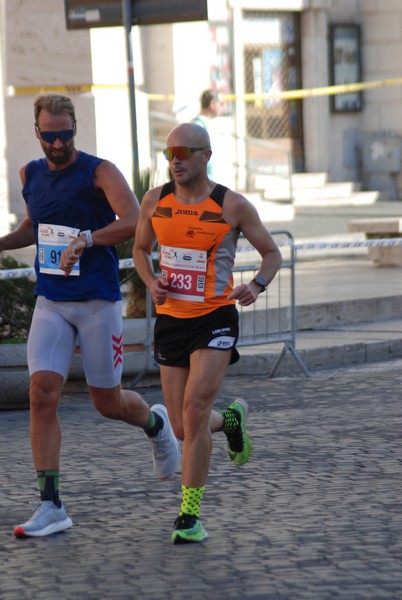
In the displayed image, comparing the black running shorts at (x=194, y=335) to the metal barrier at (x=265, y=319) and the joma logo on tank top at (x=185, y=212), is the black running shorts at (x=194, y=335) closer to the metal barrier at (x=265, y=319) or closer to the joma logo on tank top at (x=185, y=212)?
the joma logo on tank top at (x=185, y=212)

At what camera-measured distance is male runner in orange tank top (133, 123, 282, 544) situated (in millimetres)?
6438

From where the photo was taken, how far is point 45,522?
6328 millimetres

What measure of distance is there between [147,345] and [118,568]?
4.98m

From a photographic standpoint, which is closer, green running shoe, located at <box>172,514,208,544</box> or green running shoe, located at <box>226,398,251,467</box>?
green running shoe, located at <box>172,514,208,544</box>

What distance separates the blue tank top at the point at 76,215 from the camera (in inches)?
259

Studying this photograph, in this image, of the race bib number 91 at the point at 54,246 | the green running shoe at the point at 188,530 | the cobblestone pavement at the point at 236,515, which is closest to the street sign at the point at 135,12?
the cobblestone pavement at the point at 236,515

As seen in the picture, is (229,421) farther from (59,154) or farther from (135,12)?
(135,12)

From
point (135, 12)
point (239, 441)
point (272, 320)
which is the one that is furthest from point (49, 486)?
point (135, 12)

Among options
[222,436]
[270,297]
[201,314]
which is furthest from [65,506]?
[270,297]

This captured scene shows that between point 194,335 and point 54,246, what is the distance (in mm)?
718

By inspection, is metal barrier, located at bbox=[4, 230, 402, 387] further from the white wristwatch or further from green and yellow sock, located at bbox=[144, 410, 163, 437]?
the white wristwatch

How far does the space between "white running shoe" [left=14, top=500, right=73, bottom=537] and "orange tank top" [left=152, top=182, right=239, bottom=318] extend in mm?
950

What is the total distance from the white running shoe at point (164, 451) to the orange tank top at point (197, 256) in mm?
734

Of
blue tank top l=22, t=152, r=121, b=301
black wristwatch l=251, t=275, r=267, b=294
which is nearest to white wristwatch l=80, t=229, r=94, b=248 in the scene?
blue tank top l=22, t=152, r=121, b=301
